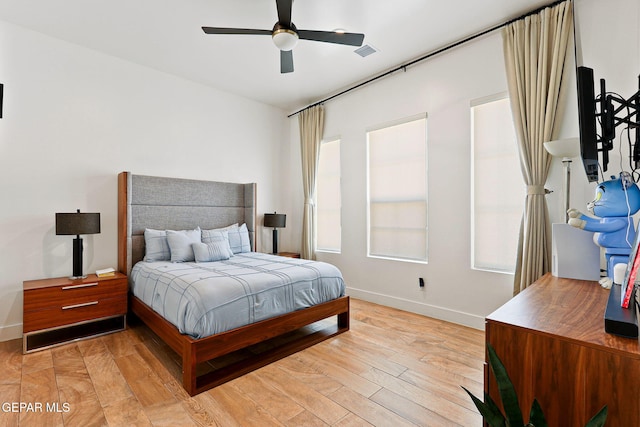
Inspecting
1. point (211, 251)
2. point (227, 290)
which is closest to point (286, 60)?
point (227, 290)

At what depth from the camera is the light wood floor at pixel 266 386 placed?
5.74 feet

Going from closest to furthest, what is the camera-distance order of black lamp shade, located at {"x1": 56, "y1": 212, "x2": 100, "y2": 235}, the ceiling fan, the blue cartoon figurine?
the blue cartoon figurine
the ceiling fan
black lamp shade, located at {"x1": 56, "y1": 212, "x2": 100, "y2": 235}

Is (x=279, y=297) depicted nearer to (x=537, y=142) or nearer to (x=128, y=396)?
(x=128, y=396)

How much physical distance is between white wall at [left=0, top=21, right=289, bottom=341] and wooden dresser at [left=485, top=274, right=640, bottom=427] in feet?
12.6

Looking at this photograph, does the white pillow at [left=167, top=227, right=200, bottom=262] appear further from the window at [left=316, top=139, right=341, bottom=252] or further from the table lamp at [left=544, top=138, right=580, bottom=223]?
the table lamp at [left=544, top=138, right=580, bottom=223]

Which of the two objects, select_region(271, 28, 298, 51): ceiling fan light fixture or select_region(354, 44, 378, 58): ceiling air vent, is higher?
select_region(354, 44, 378, 58): ceiling air vent

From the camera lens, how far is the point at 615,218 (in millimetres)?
1608

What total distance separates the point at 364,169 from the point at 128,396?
132 inches

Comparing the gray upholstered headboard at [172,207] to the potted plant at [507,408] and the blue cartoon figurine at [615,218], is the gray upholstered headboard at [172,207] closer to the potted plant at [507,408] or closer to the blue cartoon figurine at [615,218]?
the potted plant at [507,408]

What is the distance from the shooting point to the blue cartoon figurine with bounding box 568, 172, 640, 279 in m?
1.54

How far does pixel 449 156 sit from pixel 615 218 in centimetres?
178

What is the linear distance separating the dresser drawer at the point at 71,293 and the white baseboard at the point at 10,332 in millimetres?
606

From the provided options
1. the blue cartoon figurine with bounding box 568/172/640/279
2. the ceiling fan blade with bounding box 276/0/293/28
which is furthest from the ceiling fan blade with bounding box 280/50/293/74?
the blue cartoon figurine with bounding box 568/172/640/279

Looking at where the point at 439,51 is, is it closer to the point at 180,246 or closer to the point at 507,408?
the point at 507,408
